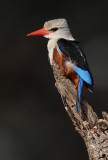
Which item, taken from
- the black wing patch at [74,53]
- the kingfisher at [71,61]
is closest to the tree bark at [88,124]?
the kingfisher at [71,61]

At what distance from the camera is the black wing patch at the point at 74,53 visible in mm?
4902

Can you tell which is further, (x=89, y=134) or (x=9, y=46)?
Answer: (x=9, y=46)

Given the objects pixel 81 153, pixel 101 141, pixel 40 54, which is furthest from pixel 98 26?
pixel 101 141

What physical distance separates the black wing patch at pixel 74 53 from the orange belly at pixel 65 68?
0.21 ft

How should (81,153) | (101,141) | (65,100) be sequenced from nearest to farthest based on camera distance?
1. (101,141)
2. (65,100)
3. (81,153)

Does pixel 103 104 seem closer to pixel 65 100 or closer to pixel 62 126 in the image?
pixel 62 126

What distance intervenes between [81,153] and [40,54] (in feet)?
5.51

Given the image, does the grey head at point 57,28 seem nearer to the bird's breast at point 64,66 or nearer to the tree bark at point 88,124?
the bird's breast at point 64,66

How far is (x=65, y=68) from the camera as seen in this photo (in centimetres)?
491

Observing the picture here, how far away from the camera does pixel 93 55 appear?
764 centimetres

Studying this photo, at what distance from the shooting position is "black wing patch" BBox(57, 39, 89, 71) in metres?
4.90

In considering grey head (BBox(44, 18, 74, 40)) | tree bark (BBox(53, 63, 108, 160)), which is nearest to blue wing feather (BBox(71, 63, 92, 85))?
tree bark (BBox(53, 63, 108, 160))

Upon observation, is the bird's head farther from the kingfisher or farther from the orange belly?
the orange belly

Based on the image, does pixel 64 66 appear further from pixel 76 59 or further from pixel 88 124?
pixel 88 124
